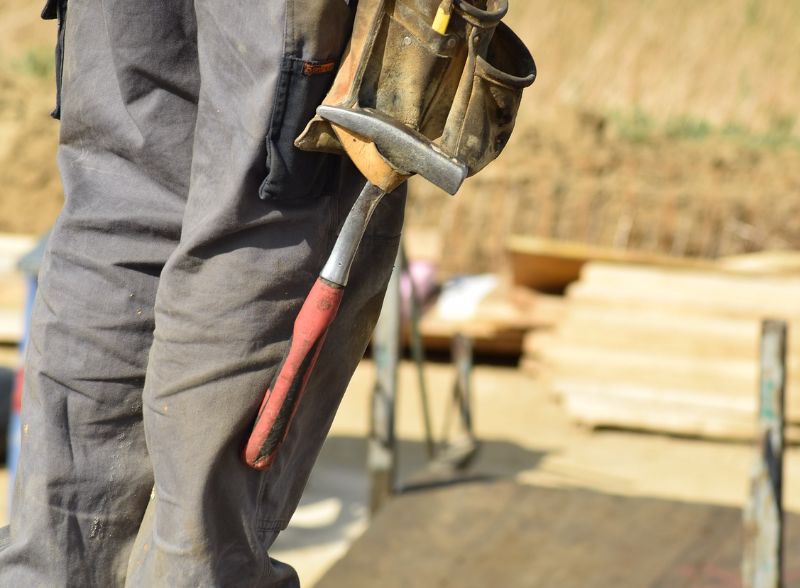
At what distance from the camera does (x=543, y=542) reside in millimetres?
3777

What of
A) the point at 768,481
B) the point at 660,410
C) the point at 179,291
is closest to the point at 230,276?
the point at 179,291

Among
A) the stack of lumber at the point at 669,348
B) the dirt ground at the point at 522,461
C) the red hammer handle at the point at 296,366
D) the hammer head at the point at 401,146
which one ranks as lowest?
the dirt ground at the point at 522,461

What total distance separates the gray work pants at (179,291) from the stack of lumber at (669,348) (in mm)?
6295

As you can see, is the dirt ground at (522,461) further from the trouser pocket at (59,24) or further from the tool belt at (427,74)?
the tool belt at (427,74)

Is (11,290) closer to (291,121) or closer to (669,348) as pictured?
(669,348)

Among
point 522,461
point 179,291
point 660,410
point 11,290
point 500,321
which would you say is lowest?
point 522,461

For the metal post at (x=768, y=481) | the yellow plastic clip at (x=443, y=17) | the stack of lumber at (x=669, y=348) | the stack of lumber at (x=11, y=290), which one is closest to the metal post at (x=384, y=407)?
the metal post at (x=768, y=481)

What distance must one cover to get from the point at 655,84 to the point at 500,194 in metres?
7.63

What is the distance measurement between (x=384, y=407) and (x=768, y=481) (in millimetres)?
2221

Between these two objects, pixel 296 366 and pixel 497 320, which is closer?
pixel 296 366

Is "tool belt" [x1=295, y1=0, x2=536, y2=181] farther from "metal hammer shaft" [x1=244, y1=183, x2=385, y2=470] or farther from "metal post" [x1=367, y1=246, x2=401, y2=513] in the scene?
"metal post" [x1=367, y1=246, x2=401, y2=513]

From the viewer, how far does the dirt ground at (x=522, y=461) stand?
18.9ft

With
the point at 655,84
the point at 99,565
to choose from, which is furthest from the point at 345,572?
the point at 655,84

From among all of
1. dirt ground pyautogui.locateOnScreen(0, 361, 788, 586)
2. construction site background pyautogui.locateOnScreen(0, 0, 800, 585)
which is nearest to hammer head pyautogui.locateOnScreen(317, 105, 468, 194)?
construction site background pyautogui.locateOnScreen(0, 0, 800, 585)
